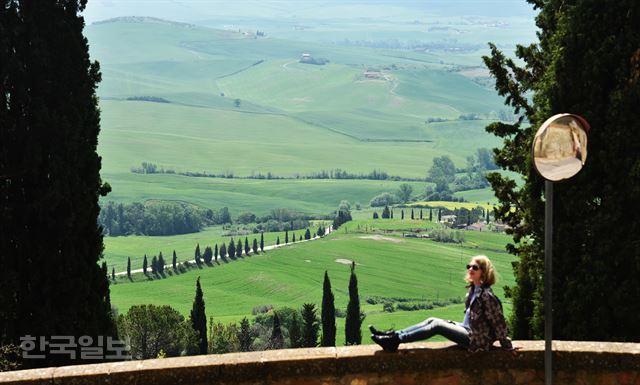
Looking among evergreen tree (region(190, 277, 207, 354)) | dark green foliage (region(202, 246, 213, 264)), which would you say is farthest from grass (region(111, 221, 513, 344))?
evergreen tree (region(190, 277, 207, 354))

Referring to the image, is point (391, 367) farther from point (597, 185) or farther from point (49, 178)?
point (49, 178)

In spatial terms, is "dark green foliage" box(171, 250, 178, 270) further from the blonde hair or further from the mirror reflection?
the mirror reflection

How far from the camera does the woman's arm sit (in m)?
9.50

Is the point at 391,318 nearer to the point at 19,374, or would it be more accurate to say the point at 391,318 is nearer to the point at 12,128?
→ the point at 12,128

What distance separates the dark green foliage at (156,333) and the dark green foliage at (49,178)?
5582cm

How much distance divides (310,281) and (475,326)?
167 m

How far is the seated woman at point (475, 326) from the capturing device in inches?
375

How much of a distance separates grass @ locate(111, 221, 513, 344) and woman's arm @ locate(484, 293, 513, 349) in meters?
133

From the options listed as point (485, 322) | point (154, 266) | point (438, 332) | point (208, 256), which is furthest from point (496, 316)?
point (208, 256)

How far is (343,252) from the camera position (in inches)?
7859

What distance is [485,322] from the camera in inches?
375

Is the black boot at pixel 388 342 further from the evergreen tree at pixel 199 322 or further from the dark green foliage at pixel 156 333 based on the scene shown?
the evergreen tree at pixel 199 322

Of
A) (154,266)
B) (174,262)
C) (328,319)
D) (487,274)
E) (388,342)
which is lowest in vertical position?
(154,266)

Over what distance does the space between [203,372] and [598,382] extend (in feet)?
13.2
